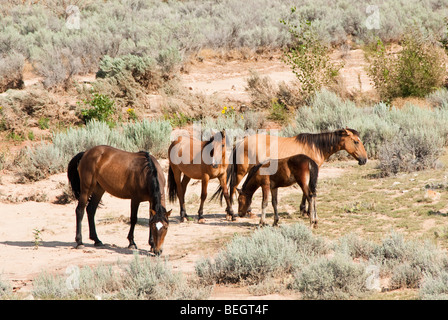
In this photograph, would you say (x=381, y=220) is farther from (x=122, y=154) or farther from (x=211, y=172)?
(x=122, y=154)

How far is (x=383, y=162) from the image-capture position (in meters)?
14.5

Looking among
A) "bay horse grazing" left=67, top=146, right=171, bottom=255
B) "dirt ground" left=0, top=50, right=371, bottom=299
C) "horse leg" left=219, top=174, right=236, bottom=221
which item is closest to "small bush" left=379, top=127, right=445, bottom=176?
"dirt ground" left=0, top=50, right=371, bottom=299

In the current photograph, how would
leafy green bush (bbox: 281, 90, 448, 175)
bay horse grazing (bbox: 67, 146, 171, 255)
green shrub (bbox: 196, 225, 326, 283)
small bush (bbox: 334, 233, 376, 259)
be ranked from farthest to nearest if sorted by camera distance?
leafy green bush (bbox: 281, 90, 448, 175) < bay horse grazing (bbox: 67, 146, 171, 255) < small bush (bbox: 334, 233, 376, 259) < green shrub (bbox: 196, 225, 326, 283)

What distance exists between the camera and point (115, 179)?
403 inches

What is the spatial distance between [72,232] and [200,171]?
2.77 metres

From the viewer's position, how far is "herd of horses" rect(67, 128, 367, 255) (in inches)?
390

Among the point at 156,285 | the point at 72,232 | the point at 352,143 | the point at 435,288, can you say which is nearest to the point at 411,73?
the point at 352,143

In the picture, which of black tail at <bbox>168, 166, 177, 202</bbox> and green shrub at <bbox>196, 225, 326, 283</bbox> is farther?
black tail at <bbox>168, 166, 177, 202</bbox>

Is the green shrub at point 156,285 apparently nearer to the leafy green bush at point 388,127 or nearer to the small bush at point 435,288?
the small bush at point 435,288

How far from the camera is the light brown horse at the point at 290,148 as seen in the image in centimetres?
1198

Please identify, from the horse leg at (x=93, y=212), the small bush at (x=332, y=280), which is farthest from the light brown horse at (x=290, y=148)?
the small bush at (x=332, y=280)

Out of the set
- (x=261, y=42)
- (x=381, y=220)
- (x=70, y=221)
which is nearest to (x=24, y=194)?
(x=70, y=221)

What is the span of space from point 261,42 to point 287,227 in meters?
21.0

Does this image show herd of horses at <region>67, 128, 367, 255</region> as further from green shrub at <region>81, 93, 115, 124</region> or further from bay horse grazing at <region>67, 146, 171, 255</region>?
green shrub at <region>81, 93, 115, 124</region>
